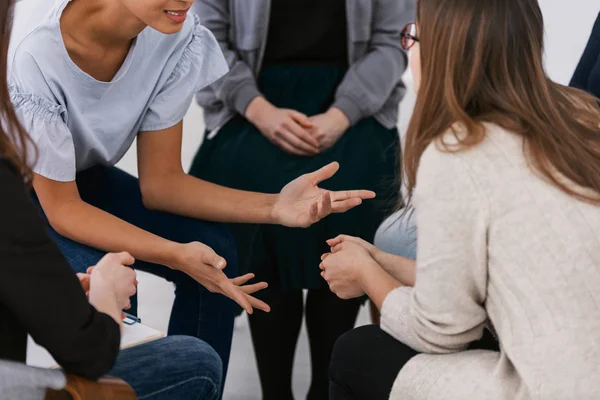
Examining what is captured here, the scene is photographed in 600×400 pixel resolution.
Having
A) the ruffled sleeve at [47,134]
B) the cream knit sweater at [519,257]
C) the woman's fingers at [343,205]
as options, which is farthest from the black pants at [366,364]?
the ruffled sleeve at [47,134]

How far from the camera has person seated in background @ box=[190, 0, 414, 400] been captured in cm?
210

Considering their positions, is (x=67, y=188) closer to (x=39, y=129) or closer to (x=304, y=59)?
(x=39, y=129)

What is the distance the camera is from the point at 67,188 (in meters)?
1.73

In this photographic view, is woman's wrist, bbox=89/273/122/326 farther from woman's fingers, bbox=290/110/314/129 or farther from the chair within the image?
woman's fingers, bbox=290/110/314/129

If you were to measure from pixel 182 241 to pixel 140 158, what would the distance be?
21cm

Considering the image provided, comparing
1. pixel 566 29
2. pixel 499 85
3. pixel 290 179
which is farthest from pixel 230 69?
pixel 566 29

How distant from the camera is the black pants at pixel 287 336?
83.2 inches

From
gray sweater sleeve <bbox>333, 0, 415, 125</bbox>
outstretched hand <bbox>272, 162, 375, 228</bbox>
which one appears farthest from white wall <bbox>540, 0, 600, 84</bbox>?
outstretched hand <bbox>272, 162, 375, 228</bbox>

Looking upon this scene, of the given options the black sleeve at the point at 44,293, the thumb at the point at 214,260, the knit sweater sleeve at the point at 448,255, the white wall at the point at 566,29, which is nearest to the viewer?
the black sleeve at the point at 44,293

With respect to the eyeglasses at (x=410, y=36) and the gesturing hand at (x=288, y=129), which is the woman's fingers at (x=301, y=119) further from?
the eyeglasses at (x=410, y=36)

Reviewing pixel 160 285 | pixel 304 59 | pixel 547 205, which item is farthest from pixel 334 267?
pixel 160 285

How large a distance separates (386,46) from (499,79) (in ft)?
3.30

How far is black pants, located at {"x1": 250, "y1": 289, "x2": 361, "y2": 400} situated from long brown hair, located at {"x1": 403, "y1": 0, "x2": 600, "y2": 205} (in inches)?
33.3

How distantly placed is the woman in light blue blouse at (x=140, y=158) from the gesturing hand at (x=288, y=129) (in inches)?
8.1
